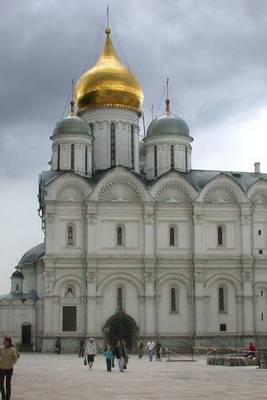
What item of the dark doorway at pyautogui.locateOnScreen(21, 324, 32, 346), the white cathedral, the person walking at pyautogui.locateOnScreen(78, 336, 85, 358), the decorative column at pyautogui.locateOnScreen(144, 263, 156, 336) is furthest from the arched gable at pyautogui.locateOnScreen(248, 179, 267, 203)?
the dark doorway at pyautogui.locateOnScreen(21, 324, 32, 346)

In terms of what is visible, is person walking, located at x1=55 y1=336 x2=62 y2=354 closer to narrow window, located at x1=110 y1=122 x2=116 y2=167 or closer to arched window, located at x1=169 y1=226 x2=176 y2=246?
arched window, located at x1=169 y1=226 x2=176 y2=246

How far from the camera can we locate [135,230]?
1806 inches

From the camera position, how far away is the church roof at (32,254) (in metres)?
56.7

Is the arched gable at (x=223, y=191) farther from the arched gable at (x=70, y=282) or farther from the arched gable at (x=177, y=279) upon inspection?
the arched gable at (x=70, y=282)

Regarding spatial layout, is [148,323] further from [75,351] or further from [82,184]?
[82,184]

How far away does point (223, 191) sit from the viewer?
4712 centimetres

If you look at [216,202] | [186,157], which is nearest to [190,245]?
[216,202]

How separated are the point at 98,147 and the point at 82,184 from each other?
15.9 ft

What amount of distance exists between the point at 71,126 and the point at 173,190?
740 cm

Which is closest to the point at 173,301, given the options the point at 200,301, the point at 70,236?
the point at 200,301

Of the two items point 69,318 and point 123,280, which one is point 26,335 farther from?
point 123,280

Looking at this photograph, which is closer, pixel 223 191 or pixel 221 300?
pixel 221 300

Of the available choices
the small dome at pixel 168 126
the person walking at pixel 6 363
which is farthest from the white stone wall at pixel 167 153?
the person walking at pixel 6 363

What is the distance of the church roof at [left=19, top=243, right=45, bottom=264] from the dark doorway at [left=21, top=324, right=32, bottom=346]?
32.9ft
